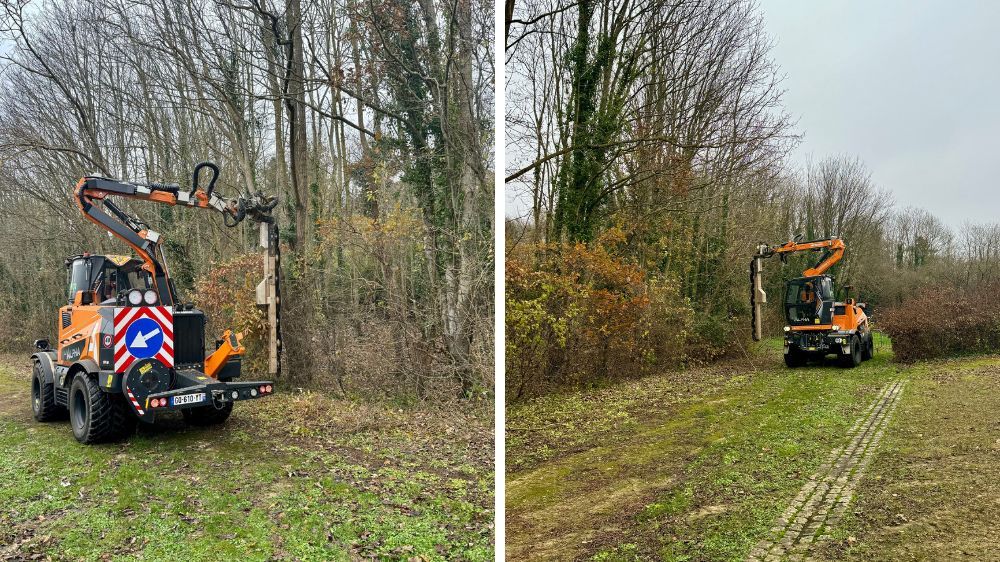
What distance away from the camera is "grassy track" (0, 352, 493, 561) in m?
1.33

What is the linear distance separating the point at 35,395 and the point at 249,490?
0.98 metres

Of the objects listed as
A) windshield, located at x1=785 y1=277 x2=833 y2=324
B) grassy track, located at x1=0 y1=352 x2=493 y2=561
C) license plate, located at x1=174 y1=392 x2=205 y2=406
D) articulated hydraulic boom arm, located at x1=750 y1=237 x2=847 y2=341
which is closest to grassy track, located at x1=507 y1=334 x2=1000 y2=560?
articulated hydraulic boom arm, located at x1=750 y1=237 x2=847 y2=341

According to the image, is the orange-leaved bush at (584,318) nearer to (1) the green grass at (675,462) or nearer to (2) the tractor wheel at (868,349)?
(1) the green grass at (675,462)

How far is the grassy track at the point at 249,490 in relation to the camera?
4.37 feet

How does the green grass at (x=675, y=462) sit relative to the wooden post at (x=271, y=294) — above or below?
below

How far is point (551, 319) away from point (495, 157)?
3.08m

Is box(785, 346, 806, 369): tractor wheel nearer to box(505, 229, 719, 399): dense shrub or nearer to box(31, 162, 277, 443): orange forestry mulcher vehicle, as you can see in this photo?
box(505, 229, 719, 399): dense shrub

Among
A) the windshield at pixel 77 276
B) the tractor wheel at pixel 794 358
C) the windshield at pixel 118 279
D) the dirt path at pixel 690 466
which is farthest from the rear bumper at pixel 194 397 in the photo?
the tractor wheel at pixel 794 358

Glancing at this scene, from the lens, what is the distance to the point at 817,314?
6.68 meters

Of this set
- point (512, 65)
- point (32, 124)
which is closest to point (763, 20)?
point (512, 65)

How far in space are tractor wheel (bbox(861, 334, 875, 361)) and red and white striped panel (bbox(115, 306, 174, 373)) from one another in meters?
6.10

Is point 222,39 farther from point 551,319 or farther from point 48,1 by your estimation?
point 551,319

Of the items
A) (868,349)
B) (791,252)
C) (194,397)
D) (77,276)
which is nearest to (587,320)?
(791,252)

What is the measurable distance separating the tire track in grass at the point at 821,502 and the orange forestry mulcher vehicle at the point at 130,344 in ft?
7.45
